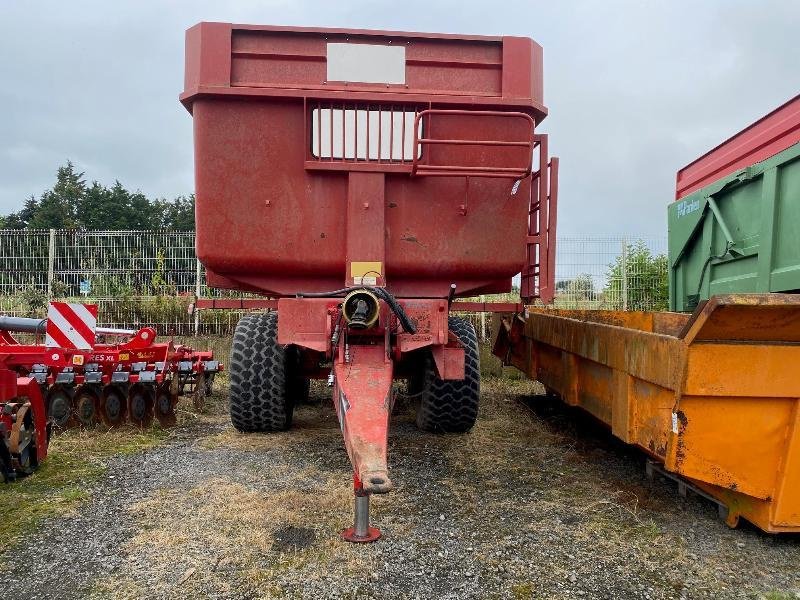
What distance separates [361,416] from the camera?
3.08 m

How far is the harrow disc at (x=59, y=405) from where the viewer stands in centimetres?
530

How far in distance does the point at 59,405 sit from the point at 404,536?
11.9 feet

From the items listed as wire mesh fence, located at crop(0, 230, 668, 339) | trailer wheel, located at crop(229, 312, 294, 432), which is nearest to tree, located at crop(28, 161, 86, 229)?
wire mesh fence, located at crop(0, 230, 668, 339)

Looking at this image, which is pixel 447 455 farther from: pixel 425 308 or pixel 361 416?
pixel 361 416

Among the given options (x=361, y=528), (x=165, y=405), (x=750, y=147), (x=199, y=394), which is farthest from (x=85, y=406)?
(x=750, y=147)

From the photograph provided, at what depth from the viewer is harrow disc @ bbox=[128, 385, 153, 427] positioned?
215 inches

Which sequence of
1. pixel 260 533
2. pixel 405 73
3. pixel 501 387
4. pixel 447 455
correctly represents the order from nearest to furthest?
pixel 260 533 < pixel 405 73 < pixel 447 455 < pixel 501 387

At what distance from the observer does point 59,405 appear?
17.5 feet

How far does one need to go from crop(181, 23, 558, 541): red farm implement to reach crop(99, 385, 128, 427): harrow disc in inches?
73.3

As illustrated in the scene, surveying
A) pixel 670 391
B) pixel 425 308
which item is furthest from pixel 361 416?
pixel 670 391

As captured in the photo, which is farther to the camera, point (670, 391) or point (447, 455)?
point (447, 455)

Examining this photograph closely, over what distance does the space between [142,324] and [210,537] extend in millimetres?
7185

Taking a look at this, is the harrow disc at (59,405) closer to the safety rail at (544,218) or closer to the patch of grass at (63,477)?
the patch of grass at (63,477)

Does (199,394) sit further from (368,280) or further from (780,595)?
(780,595)
